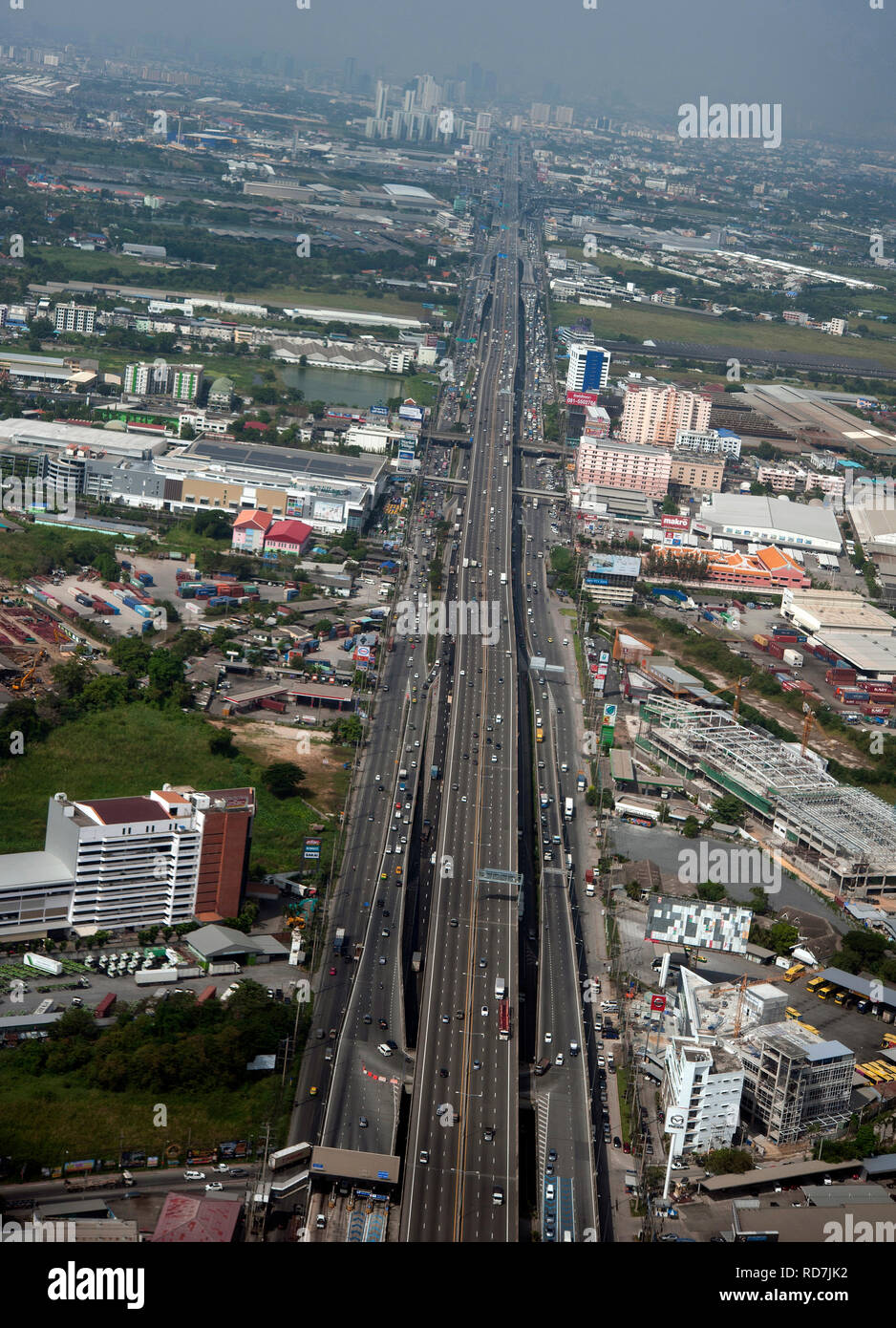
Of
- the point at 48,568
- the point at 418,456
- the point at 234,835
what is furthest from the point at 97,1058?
the point at 418,456

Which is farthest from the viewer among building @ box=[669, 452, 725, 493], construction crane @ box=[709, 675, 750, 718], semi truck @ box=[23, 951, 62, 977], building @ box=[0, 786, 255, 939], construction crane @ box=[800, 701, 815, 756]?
building @ box=[669, 452, 725, 493]

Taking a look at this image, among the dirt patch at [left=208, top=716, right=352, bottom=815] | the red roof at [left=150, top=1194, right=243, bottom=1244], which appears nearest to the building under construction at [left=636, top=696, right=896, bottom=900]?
the dirt patch at [left=208, top=716, right=352, bottom=815]

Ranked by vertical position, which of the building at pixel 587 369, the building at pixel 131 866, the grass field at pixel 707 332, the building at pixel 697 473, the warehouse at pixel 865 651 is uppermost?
the grass field at pixel 707 332

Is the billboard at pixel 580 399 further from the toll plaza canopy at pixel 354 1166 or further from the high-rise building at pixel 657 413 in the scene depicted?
the toll plaza canopy at pixel 354 1166

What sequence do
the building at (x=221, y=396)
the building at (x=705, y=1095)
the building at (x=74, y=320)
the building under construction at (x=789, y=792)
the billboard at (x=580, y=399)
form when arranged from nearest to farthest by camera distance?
the building at (x=705, y=1095) < the building under construction at (x=789, y=792) < the building at (x=221, y=396) < the billboard at (x=580, y=399) < the building at (x=74, y=320)

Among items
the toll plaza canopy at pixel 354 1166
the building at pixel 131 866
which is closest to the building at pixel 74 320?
the building at pixel 131 866

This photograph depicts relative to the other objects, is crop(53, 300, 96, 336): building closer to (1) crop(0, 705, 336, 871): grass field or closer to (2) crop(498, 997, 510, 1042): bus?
(1) crop(0, 705, 336, 871): grass field

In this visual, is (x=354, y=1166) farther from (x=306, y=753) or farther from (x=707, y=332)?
(x=707, y=332)
